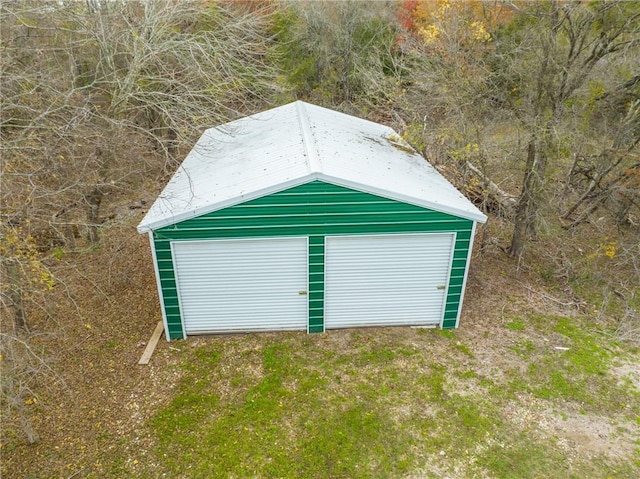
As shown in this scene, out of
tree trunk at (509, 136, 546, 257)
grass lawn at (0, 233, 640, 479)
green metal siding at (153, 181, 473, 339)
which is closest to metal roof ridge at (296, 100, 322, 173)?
green metal siding at (153, 181, 473, 339)

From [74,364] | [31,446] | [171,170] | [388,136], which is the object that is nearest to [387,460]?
[31,446]

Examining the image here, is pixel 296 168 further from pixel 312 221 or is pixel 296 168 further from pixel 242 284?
pixel 242 284

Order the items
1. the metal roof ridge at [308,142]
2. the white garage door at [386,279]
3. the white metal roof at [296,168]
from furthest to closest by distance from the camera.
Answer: the white garage door at [386,279] < the metal roof ridge at [308,142] < the white metal roof at [296,168]

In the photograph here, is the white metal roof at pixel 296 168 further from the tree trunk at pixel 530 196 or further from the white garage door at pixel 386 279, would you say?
the tree trunk at pixel 530 196

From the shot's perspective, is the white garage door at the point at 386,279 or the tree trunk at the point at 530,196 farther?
the tree trunk at the point at 530,196

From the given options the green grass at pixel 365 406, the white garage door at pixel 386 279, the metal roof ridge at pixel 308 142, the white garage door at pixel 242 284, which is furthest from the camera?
the white garage door at pixel 386 279

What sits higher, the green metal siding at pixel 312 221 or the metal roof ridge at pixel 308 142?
the metal roof ridge at pixel 308 142

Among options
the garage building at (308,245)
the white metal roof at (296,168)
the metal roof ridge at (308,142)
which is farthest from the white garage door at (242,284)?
the metal roof ridge at (308,142)

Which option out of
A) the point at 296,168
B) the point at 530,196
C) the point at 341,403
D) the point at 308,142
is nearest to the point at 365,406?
the point at 341,403

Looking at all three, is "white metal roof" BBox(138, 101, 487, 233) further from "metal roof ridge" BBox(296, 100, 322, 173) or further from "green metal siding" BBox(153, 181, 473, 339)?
"green metal siding" BBox(153, 181, 473, 339)
